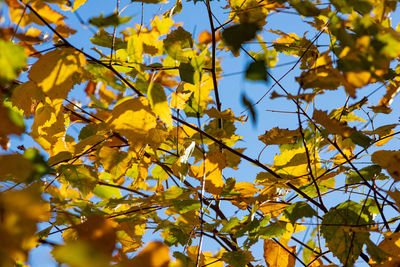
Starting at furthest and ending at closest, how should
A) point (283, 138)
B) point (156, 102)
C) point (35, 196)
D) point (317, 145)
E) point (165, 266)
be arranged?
point (317, 145)
point (283, 138)
point (156, 102)
point (165, 266)
point (35, 196)

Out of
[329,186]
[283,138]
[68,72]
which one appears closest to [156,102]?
[68,72]

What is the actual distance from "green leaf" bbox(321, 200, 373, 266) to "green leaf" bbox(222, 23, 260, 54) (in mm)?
415

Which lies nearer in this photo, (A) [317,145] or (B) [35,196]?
(B) [35,196]

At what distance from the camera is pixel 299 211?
30.3 inches

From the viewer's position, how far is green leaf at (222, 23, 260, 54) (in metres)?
0.50

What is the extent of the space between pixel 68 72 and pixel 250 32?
0.41 m

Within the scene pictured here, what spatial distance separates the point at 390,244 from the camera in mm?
724

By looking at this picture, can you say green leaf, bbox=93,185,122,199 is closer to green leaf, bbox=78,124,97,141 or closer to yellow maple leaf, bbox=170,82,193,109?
green leaf, bbox=78,124,97,141

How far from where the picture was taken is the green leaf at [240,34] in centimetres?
50

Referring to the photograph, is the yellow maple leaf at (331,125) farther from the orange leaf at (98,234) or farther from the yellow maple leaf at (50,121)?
the yellow maple leaf at (50,121)

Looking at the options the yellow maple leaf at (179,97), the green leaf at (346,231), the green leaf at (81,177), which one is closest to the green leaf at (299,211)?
the green leaf at (346,231)

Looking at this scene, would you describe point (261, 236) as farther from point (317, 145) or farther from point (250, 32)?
point (250, 32)

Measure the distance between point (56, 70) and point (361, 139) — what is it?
2.16 feet

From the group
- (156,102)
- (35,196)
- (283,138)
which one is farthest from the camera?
(283,138)
